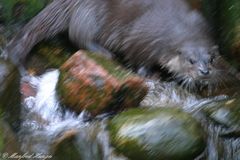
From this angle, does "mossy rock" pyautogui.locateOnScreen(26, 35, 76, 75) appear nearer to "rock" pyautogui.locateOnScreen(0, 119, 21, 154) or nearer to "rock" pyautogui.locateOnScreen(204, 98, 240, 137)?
"rock" pyautogui.locateOnScreen(0, 119, 21, 154)

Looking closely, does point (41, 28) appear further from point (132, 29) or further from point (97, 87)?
point (97, 87)

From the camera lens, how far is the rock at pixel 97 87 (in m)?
3.59

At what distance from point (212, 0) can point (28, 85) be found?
4.96ft

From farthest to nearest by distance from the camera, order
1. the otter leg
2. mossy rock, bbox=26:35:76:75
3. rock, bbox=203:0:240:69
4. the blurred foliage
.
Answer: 1. the blurred foliage
2. the otter leg
3. mossy rock, bbox=26:35:76:75
4. rock, bbox=203:0:240:69

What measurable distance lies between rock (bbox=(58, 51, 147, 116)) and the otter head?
1.98 feet

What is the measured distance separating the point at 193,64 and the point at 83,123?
3.34 ft

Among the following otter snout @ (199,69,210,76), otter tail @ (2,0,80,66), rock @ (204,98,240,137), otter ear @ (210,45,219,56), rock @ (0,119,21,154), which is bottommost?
rock @ (204,98,240,137)

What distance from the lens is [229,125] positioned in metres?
3.55

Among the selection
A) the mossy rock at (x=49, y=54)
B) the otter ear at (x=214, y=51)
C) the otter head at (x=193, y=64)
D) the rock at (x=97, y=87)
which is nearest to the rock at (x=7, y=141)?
the rock at (x=97, y=87)

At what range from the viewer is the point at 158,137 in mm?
3314

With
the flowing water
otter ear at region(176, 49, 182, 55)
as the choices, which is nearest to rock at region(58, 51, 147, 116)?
the flowing water

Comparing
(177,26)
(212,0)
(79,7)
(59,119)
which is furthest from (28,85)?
(212,0)

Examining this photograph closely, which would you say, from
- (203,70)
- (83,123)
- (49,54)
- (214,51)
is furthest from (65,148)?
(214,51)

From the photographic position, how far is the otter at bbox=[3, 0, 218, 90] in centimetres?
433
